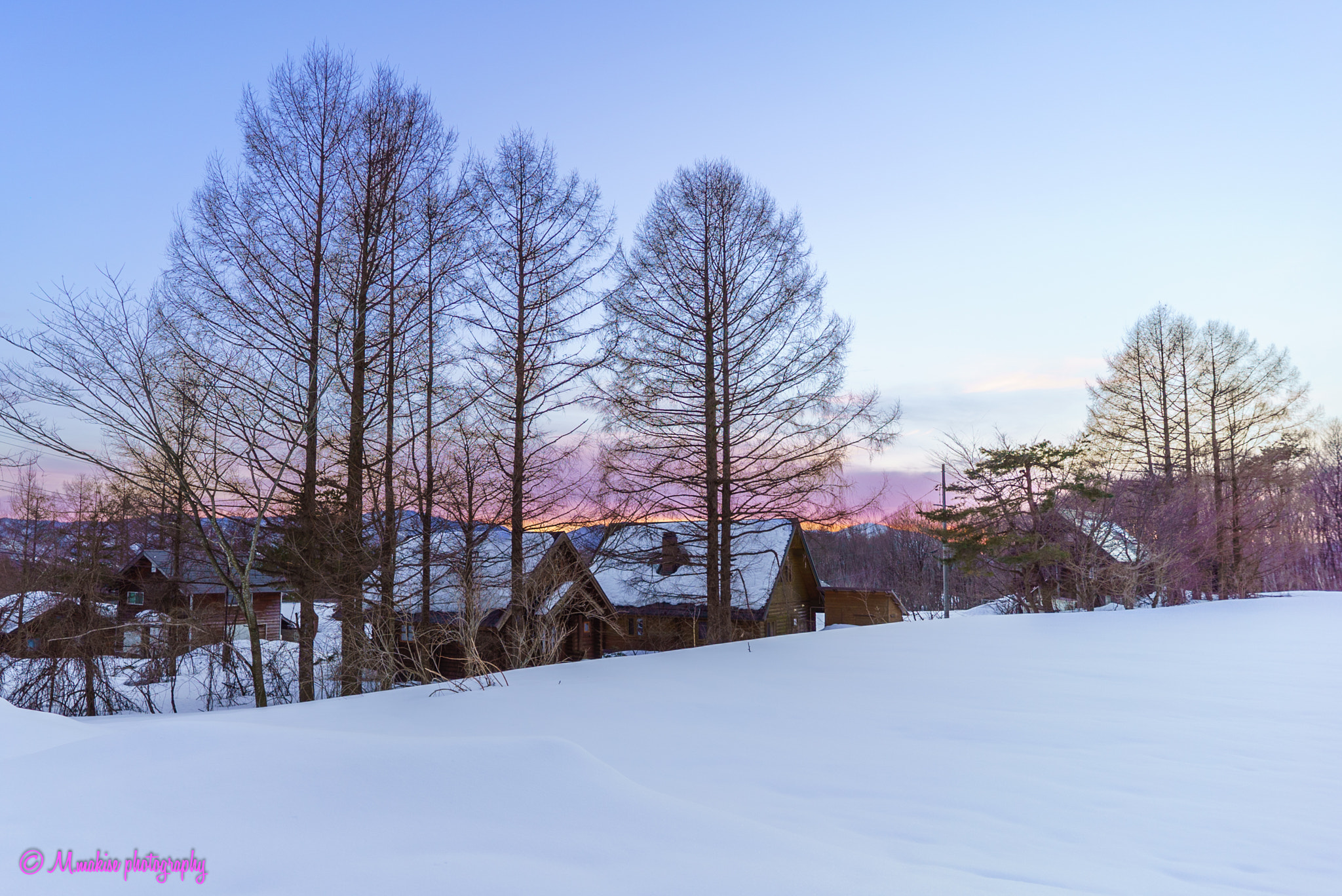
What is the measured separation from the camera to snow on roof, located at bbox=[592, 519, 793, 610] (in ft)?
39.4

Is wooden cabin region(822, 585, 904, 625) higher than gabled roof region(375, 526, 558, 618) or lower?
lower

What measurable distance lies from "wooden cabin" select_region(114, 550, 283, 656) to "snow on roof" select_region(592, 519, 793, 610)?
5.63m

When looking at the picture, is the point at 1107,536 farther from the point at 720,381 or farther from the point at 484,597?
the point at 484,597

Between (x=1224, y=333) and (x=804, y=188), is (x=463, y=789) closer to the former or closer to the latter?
(x=804, y=188)

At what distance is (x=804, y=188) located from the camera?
13164mm

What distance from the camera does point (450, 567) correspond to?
10.3m

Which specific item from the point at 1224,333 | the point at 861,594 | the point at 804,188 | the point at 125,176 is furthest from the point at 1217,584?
the point at 125,176

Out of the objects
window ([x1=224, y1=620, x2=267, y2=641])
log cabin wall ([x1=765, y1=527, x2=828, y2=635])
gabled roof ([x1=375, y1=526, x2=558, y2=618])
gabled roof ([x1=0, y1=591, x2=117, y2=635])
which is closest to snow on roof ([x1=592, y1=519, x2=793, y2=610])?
log cabin wall ([x1=765, y1=527, x2=828, y2=635])

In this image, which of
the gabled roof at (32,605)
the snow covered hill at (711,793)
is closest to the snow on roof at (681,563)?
the snow covered hill at (711,793)

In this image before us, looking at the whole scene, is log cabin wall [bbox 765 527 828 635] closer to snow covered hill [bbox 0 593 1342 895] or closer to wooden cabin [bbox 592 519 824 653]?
wooden cabin [bbox 592 519 824 653]

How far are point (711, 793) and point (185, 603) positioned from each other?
20747 mm

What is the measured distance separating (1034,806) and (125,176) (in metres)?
14.4

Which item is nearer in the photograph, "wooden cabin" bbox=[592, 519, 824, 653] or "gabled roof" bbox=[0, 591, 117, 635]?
"gabled roof" bbox=[0, 591, 117, 635]

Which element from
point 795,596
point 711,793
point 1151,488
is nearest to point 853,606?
point 795,596
